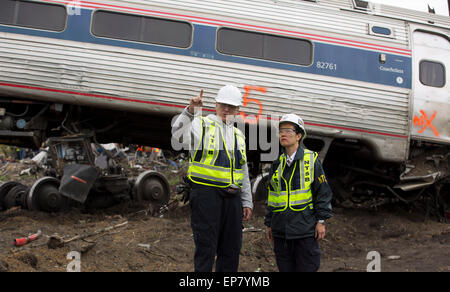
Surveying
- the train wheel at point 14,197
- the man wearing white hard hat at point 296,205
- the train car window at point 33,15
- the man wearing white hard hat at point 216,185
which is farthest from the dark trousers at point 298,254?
the train wheel at point 14,197

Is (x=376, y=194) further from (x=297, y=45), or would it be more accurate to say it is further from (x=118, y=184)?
(x=118, y=184)

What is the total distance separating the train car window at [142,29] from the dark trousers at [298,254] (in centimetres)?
425

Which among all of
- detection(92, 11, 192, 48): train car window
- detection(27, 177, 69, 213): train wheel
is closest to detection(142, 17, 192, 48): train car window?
detection(92, 11, 192, 48): train car window

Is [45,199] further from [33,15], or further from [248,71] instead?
[248,71]

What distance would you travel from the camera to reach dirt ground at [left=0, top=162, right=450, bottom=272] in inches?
173

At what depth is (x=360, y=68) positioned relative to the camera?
7148 mm

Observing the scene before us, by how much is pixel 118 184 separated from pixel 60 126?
4.64 ft

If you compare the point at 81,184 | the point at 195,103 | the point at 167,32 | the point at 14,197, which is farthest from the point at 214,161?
the point at 14,197

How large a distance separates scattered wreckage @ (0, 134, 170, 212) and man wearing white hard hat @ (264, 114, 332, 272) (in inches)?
149

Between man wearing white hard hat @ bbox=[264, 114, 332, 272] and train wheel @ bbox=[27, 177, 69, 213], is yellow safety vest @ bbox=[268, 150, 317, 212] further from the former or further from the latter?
train wheel @ bbox=[27, 177, 69, 213]

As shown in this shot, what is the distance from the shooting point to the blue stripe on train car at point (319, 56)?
6.31 metres

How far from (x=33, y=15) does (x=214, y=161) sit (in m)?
4.62

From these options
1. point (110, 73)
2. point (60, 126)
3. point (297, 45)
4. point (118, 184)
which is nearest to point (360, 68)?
point (297, 45)

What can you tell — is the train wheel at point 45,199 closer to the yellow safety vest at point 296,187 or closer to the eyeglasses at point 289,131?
the yellow safety vest at point 296,187
